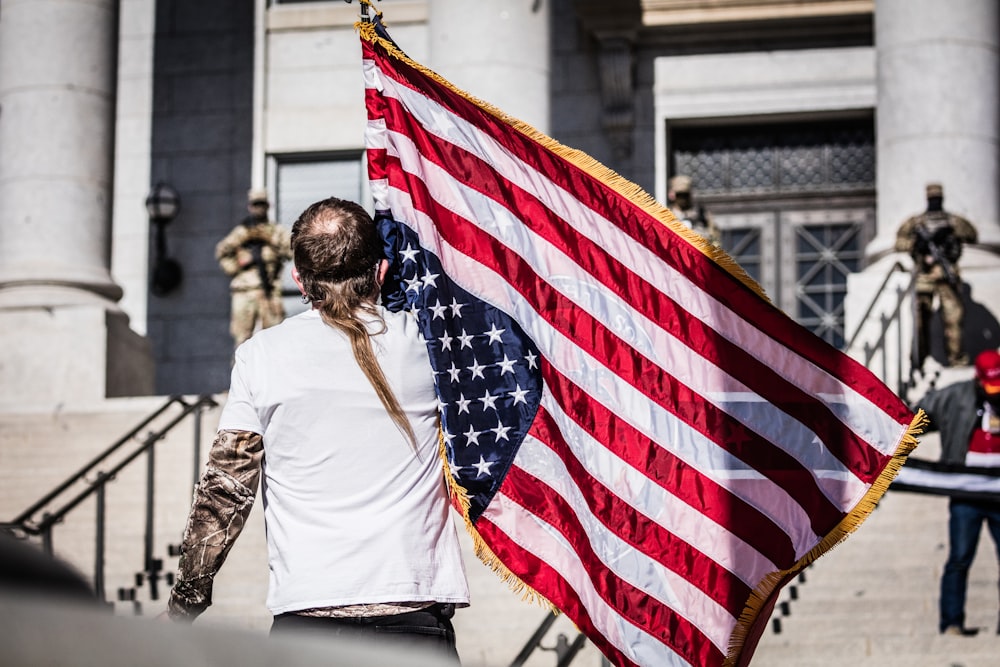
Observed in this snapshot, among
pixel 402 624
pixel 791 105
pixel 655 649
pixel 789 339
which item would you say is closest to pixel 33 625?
pixel 402 624

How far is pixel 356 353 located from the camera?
343 cm

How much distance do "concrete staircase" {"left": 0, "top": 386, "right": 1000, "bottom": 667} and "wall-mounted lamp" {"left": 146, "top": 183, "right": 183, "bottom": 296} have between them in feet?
21.6

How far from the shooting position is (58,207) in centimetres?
1598

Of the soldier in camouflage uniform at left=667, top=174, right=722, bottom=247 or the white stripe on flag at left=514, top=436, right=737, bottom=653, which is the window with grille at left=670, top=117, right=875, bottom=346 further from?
the white stripe on flag at left=514, top=436, right=737, bottom=653

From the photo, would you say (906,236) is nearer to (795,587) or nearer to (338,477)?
(795,587)

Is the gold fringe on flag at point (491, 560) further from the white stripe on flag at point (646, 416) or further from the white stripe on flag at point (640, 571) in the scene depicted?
the white stripe on flag at point (646, 416)

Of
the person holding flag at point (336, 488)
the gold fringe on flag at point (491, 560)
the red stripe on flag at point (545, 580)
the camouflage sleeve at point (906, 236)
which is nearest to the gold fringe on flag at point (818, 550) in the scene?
the red stripe on flag at point (545, 580)

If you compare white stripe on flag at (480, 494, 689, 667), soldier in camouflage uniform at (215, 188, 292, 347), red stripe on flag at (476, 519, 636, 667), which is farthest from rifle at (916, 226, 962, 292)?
red stripe on flag at (476, 519, 636, 667)

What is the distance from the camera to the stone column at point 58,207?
15.5 m

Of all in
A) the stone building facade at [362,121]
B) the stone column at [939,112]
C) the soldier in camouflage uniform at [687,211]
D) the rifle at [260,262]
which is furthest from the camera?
the stone building facade at [362,121]

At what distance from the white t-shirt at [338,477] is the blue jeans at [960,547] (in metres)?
6.23

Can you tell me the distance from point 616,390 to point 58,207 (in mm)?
12440

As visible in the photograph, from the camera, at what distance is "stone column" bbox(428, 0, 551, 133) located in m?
15.4

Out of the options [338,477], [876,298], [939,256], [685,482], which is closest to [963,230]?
[939,256]
